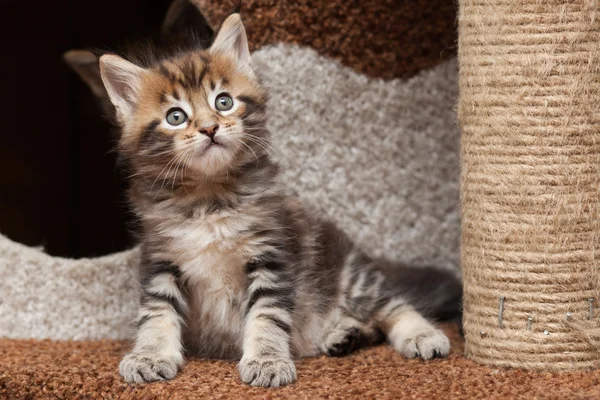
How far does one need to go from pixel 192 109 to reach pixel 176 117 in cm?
5

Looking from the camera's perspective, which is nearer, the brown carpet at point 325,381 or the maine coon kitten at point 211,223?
the brown carpet at point 325,381

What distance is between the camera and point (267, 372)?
1603mm

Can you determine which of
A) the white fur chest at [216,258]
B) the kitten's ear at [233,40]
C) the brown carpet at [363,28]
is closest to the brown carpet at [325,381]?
the white fur chest at [216,258]

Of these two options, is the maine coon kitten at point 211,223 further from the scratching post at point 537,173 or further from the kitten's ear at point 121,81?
the scratching post at point 537,173

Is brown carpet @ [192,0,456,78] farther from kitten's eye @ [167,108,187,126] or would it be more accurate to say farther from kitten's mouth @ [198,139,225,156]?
kitten's mouth @ [198,139,225,156]

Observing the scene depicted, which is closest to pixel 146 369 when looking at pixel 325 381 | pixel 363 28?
pixel 325 381

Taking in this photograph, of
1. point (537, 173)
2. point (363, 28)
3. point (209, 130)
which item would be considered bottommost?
point (537, 173)

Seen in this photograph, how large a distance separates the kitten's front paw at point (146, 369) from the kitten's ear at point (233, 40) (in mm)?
778

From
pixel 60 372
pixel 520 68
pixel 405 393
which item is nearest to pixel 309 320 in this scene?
pixel 405 393

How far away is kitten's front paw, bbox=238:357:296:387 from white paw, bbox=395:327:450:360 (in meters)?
0.40

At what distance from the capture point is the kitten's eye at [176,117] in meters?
1.77

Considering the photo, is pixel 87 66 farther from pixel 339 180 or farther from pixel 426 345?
pixel 426 345

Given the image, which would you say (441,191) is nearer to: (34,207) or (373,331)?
(373,331)

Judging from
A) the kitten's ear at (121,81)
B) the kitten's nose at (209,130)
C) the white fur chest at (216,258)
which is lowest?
the white fur chest at (216,258)
